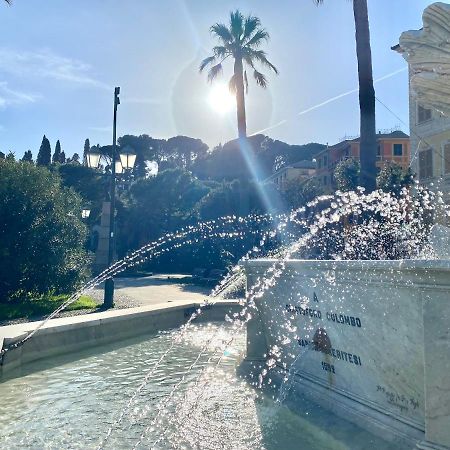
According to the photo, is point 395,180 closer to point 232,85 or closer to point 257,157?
point 232,85

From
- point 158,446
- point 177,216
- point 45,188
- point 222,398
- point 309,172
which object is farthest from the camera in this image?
point 309,172

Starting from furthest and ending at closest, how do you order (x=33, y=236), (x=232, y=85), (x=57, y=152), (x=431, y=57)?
(x=57, y=152) < (x=232, y=85) < (x=33, y=236) < (x=431, y=57)

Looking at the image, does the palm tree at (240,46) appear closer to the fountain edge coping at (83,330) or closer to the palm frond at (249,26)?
the palm frond at (249,26)

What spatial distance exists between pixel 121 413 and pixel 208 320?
19.7ft

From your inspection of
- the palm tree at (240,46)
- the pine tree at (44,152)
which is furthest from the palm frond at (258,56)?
the pine tree at (44,152)

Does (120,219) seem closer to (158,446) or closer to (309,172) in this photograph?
(309,172)

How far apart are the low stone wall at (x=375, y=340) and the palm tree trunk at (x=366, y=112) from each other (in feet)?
31.8

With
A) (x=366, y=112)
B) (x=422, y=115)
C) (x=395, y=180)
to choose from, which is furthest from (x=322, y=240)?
(x=422, y=115)

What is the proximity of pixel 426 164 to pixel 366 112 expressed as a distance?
47.3 feet

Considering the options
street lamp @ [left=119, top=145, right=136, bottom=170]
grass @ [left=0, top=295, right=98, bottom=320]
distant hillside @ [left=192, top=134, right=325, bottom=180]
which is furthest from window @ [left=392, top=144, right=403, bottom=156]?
grass @ [left=0, top=295, right=98, bottom=320]

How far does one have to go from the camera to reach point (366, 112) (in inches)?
561

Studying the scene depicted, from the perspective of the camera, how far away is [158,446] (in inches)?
153

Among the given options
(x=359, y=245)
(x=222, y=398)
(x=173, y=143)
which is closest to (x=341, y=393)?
(x=222, y=398)

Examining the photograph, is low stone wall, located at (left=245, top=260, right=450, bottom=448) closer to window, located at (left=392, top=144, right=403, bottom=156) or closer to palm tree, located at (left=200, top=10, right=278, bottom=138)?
palm tree, located at (left=200, top=10, right=278, bottom=138)
